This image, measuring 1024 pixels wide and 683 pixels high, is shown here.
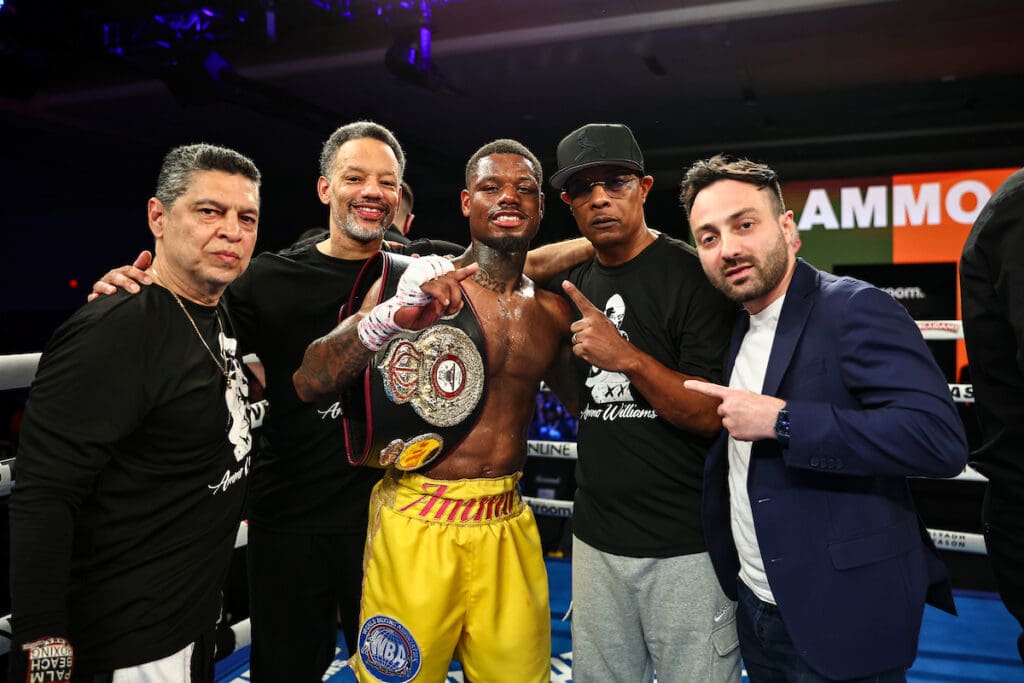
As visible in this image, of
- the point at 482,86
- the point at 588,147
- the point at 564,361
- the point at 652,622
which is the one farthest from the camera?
the point at 482,86

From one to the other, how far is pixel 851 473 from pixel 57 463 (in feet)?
5.00

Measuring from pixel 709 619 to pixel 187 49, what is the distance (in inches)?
209

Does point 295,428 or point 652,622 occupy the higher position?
point 295,428

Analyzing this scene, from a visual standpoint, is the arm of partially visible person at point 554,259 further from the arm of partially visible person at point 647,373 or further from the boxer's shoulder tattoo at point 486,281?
the arm of partially visible person at point 647,373

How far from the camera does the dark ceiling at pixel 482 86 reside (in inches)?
209

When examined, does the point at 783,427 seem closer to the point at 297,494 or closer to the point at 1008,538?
the point at 1008,538

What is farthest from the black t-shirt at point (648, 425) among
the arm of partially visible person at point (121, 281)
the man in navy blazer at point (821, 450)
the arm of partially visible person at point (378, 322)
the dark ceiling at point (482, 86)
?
the dark ceiling at point (482, 86)

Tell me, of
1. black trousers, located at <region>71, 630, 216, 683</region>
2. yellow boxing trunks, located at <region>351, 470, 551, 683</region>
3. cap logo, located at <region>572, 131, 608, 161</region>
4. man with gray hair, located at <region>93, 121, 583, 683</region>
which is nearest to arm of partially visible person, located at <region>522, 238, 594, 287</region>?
man with gray hair, located at <region>93, 121, 583, 683</region>

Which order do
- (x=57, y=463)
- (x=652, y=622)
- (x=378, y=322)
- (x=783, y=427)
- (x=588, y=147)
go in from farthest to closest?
1. (x=588, y=147)
2. (x=652, y=622)
3. (x=378, y=322)
4. (x=783, y=427)
5. (x=57, y=463)

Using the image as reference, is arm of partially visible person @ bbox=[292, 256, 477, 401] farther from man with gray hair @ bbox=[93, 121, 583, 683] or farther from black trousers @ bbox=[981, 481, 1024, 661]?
black trousers @ bbox=[981, 481, 1024, 661]

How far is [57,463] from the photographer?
1371 mm

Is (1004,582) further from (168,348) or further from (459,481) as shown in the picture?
(168,348)

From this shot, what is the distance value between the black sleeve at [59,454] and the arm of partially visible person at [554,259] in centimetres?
112

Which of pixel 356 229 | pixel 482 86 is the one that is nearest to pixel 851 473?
pixel 356 229
